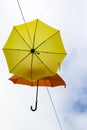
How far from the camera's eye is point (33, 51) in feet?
45.6

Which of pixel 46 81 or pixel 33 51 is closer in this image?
pixel 33 51

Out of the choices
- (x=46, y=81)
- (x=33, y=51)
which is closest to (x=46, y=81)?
(x=46, y=81)

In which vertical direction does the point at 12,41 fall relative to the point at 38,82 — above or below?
above

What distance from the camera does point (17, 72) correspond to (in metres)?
14.0

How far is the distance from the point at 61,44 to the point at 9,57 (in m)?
1.94

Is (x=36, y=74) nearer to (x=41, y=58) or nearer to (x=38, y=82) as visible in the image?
(x=41, y=58)

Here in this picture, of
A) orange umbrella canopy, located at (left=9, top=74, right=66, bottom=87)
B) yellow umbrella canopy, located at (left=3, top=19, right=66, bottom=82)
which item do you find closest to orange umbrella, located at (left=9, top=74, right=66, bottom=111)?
orange umbrella canopy, located at (left=9, top=74, right=66, bottom=87)

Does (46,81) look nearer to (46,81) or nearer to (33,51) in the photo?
(46,81)

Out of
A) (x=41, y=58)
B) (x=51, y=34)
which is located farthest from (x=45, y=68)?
(x=51, y=34)

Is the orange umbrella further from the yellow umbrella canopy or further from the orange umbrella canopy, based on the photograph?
the yellow umbrella canopy

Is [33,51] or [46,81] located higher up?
[33,51]

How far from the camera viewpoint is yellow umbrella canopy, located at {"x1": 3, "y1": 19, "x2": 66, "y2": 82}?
1395 centimetres

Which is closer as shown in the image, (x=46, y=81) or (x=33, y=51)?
(x=33, y=51)

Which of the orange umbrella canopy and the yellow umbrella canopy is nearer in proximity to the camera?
the yellow umbrella canopy
